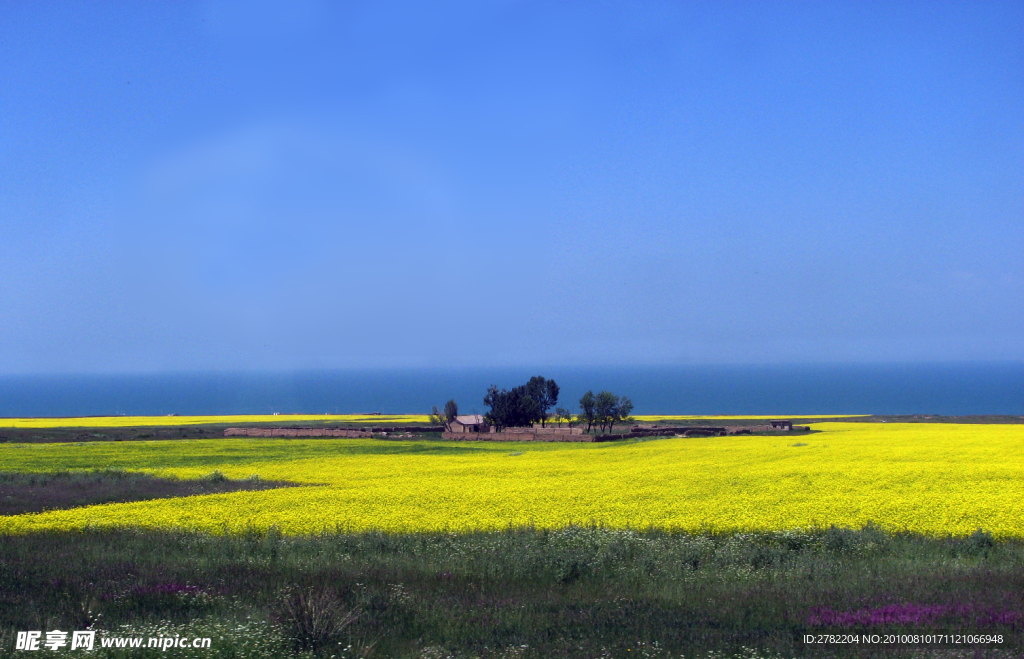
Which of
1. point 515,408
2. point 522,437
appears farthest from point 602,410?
point 522,437

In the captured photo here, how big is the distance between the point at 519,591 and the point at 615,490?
12789mm

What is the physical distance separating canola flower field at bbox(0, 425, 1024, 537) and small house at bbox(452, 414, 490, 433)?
27.3 m

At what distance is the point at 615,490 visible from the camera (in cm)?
2314

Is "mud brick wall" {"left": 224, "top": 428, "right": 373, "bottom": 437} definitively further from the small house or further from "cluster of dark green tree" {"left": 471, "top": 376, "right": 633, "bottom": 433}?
"cluster of dark green tree" {"left": 471, "top": 376, "right": 633, "bottom": 433}

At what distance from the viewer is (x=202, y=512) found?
19516 mm

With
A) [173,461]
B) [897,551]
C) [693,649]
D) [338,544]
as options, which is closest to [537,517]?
[338,544]

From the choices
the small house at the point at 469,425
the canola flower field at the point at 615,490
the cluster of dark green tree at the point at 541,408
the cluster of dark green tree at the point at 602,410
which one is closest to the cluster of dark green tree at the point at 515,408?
the cluster of dark green tree at the point at 541,408

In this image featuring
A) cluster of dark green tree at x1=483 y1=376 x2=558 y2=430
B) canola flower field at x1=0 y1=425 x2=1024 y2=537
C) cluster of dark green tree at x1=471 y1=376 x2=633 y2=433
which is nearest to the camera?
canola flower field at x1=0 y1=425 x2=1024 y2=537

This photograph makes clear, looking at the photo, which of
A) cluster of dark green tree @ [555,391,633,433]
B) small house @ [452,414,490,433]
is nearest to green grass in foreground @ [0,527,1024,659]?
cluster of dark green tree @ [555,391,633,433]

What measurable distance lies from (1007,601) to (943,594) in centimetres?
75

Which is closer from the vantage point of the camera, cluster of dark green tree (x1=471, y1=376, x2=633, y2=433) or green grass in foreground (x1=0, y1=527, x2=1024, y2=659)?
green grass in foreground (x1=0, y1=527, x2=1024, y2=659)

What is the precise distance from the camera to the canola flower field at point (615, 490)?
1728 centimetres

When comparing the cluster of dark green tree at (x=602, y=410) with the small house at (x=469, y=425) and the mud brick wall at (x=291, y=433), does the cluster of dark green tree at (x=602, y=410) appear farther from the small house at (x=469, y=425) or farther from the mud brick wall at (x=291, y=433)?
the mud brick wall at (x=291, y=433)

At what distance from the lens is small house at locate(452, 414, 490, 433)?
217 ft
